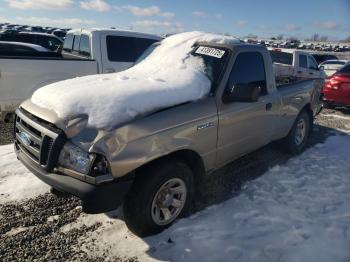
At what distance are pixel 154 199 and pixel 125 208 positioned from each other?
283mm

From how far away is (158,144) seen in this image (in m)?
3.25

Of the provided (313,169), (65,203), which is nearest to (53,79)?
(65,203)

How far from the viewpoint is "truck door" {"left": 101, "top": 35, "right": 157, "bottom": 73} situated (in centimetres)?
771

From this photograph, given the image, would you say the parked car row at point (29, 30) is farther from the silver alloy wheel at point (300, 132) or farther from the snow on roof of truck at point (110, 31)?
the silver alloy wheel at point (300, 132)

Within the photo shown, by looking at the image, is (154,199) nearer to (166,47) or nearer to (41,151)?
(41,151)

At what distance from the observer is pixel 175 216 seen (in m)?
3.74

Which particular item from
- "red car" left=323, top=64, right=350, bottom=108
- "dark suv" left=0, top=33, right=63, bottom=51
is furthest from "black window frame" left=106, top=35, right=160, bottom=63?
"dark suv" left=0, top=33, right=63, bottom=51

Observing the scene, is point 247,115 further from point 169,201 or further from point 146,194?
point 146,194

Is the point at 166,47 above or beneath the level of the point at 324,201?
above

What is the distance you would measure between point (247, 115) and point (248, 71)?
1.88 ft

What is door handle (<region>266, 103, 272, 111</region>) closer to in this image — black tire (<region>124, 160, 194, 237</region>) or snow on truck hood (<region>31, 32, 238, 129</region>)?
snow on truck hood (<region>31, 32, 238, 129</region>)

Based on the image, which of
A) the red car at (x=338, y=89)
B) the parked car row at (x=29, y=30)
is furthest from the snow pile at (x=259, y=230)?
the parked car row at (x=29, y=30)

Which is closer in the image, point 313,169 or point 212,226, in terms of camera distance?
point 212,226

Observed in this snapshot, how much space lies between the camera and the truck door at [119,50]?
7707mm
